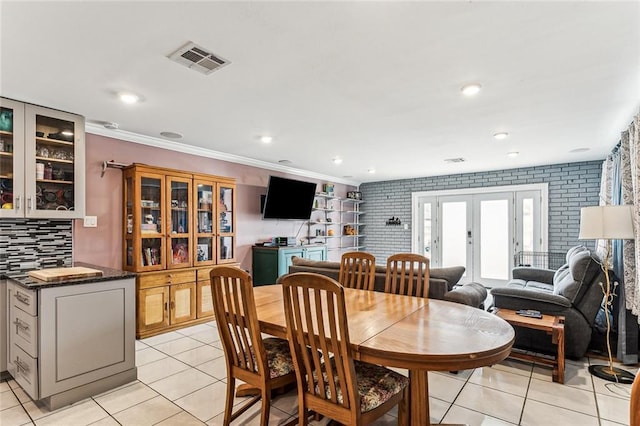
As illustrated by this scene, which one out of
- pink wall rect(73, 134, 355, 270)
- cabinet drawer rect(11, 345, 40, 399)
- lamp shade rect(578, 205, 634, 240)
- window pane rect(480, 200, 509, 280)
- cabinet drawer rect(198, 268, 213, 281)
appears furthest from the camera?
window pane rect(480, 200, 509, 280)

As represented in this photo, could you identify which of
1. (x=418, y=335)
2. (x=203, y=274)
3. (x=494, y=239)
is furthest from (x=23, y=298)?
(x=494, y=239)

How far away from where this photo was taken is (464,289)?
2994 millimetres

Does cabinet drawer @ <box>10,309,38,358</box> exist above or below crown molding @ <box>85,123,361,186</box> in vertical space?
below

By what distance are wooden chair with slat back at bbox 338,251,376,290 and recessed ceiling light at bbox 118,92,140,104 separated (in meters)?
2.23

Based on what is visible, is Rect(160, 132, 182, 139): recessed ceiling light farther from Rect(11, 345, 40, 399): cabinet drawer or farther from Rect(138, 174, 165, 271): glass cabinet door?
Rect(11, 345, 40, 399): cabinet drawer

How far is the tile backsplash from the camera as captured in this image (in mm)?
3045

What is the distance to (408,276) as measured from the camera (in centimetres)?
292

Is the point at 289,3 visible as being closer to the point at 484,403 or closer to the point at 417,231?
the point at 484,403

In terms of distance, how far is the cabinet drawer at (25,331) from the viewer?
2336mm

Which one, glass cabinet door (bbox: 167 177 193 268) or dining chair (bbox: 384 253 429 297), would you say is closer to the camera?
dining chair (bbox: 384 253 429 297)

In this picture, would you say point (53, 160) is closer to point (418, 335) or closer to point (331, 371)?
point (331, 371)

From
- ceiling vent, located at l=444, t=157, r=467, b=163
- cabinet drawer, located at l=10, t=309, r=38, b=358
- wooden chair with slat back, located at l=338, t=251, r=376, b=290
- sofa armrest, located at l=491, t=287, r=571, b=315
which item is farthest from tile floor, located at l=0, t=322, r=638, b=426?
ceiling vent, located at l=444, t=157, r=467, b=163

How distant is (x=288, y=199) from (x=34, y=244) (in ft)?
11.3

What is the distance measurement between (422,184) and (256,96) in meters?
5.33
